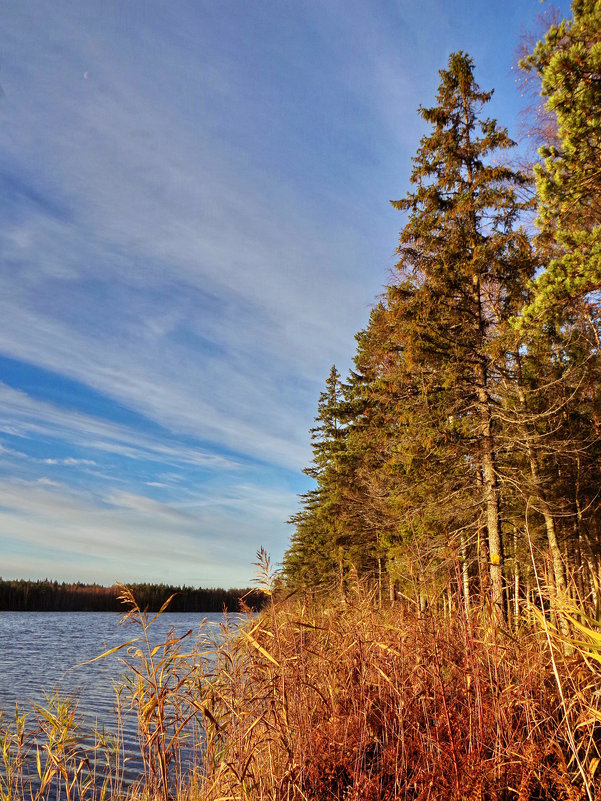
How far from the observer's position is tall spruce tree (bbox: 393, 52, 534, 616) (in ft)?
45.1

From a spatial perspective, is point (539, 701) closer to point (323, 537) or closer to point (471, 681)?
point (471, 681)

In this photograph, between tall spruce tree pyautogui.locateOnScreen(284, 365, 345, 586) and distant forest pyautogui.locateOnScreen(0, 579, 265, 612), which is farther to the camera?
distant forest pyautogui.locateOnScreen(0, 579, 265, 612)

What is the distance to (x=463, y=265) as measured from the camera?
1395 cm

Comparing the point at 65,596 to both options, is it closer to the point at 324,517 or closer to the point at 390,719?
the point at 324,517

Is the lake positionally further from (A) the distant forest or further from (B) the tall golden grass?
(A) the distant forest

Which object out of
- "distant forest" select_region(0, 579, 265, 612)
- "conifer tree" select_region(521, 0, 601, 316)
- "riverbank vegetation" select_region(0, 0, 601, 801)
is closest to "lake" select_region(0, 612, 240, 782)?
"riverbank vegetation" select_region(0, 0, 601, 801)

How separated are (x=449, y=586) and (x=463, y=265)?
37.3ft

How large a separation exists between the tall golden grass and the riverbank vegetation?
0.03 meters

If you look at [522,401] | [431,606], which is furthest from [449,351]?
[431,606]

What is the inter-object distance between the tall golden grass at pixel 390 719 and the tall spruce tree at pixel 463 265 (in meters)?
9.37

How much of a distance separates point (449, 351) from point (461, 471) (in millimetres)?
3827

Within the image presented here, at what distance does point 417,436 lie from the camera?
555 inches

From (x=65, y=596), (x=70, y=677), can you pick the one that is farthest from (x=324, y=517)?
(x=65, y=596)

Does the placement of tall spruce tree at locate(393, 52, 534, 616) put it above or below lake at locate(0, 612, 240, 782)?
above
